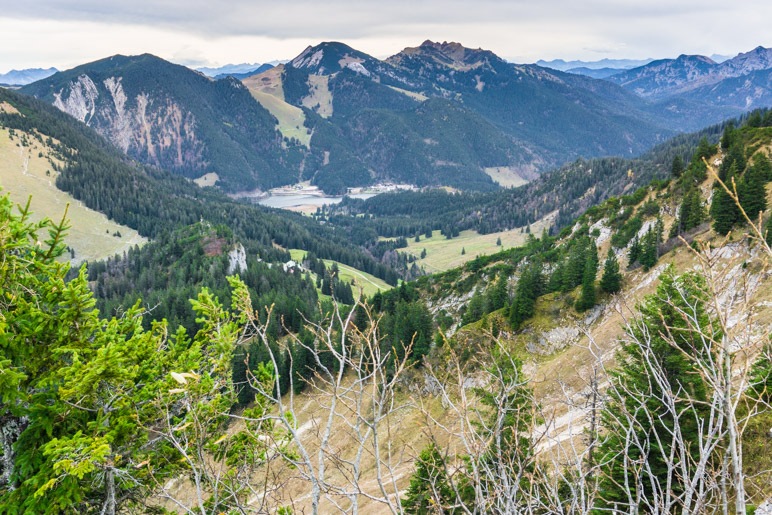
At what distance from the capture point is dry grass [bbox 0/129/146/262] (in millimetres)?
167125

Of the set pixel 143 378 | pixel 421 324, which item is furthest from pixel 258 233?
pixel 143 378

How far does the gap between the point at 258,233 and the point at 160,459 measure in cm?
18746

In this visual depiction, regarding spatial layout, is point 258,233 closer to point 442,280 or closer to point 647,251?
point 442,280

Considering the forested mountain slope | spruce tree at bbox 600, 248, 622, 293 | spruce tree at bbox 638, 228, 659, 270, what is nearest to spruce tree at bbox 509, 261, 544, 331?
spruce tree at bbox 600, 248, 622, 293

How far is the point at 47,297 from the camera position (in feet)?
37.4

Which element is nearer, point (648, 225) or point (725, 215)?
point (725, 215)

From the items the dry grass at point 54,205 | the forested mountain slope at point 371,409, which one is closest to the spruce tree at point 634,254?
the forested mountain slope at point 371,409

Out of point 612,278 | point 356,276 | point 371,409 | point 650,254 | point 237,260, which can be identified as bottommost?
point 356,276

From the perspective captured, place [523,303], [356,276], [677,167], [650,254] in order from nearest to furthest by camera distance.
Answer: [650,254] → [523,303] → [677,167] → [356,276]

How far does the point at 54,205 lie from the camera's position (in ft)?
586

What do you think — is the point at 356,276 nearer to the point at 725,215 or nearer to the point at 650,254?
the point at 650,254

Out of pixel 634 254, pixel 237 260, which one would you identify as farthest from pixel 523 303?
pixel 237 260

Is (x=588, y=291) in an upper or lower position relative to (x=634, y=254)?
lower

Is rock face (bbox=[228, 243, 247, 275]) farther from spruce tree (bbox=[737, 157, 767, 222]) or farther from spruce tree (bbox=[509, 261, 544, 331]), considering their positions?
spruce tree (bbox=[737, 157, 767, 222])
